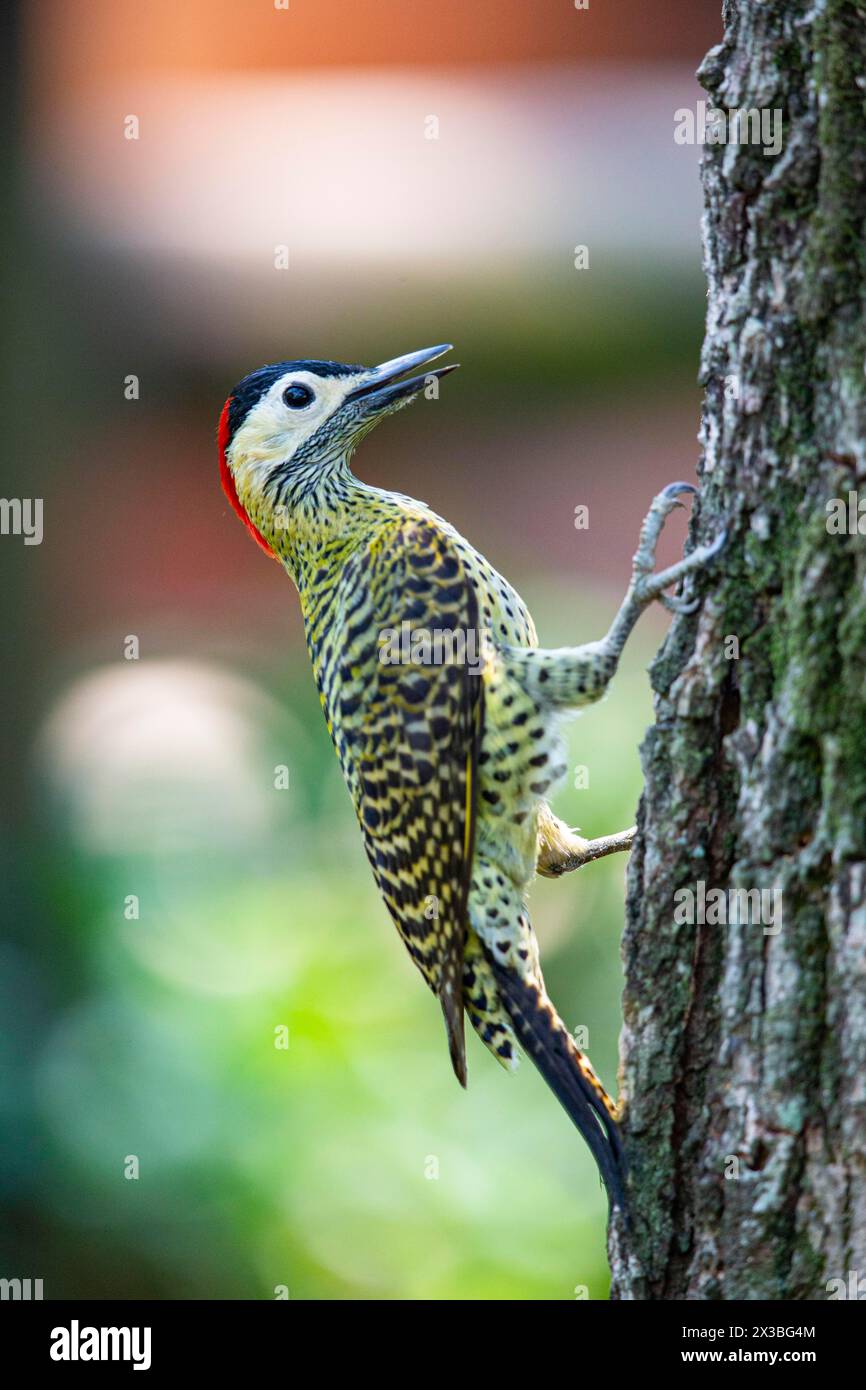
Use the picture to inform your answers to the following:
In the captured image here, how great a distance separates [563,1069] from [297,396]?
188cm

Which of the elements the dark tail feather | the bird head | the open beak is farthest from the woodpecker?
the bird head

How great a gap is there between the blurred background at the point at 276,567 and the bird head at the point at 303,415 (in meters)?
1.64

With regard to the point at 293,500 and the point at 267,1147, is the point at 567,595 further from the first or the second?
the point at 267,1147

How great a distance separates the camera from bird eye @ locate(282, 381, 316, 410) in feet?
11.4

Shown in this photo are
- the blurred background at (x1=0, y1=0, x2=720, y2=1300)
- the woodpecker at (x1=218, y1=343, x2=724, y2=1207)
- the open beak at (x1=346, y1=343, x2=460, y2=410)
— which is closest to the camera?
the woodpecker at (x1=218, y1=343, x2=724, y2=1207)

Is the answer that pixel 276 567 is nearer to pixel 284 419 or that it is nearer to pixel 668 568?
pixel 284 419

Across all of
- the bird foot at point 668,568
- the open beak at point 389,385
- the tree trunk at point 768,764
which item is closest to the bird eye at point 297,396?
the open beak at point 389,385

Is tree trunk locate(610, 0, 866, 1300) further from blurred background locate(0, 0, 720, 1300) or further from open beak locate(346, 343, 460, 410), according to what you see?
blurred background locate(0, 0, 720, 1300)

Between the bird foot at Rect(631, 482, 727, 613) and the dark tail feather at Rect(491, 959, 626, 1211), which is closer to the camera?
the bird foot at Rect(631, 482, 727, 613)

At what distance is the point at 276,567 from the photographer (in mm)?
7023

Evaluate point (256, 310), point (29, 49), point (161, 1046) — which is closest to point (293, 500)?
point (161, 1046)

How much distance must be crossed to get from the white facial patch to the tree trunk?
1.46 m

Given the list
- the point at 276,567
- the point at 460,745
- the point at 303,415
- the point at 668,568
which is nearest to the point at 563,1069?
the point at 460,745

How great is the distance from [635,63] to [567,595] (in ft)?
10.5
